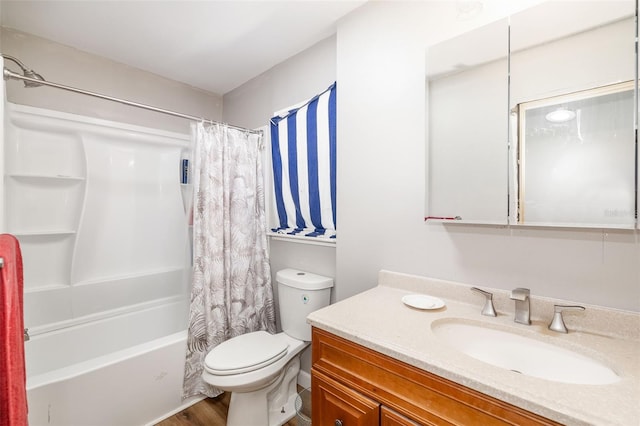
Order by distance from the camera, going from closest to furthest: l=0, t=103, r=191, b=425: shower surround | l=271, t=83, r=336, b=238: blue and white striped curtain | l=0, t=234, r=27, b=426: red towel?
l=0, t=234, r=27, b=426: red towel < l=0, t=103, r=191, b=425: shower surround < l=271, t=83, r=336, b=238: blue and white striped curtain

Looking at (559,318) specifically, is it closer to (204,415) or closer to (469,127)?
(469,127)

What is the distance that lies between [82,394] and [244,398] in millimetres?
818

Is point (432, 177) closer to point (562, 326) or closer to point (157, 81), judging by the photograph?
point (562, 326)

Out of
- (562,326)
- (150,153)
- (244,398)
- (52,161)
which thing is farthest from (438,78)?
(52,161)

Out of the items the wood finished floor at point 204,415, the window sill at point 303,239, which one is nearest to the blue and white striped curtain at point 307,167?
the window sill at point 303,239

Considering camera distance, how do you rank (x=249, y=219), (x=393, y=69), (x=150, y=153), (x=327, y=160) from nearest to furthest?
(x=393, y=69) → (x=327, y=160) → (x=249, y=219) → (x=150, y=153)

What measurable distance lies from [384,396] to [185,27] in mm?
2207

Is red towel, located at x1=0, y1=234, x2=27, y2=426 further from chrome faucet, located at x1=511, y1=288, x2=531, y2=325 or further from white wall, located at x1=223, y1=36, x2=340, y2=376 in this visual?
white wall, located at x1=223, y1=36, x2=340, y2=376

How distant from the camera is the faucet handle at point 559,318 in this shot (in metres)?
0.94

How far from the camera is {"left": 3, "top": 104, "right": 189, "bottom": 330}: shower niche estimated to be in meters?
1.85

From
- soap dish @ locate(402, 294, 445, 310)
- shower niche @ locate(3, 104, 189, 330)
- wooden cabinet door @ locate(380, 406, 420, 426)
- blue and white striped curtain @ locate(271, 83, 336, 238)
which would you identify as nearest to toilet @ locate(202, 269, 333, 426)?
blue and white striped curtain @ locate(271, 83, 336, 238)

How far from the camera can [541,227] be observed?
41.3 inches

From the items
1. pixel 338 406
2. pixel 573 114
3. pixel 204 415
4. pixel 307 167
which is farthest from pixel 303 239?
pixel 573 114

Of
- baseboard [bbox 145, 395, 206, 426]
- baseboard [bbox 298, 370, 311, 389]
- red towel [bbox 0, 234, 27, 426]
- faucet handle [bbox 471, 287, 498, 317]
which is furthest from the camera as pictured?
baseboard [bbox 298, 370, 311, 389]
